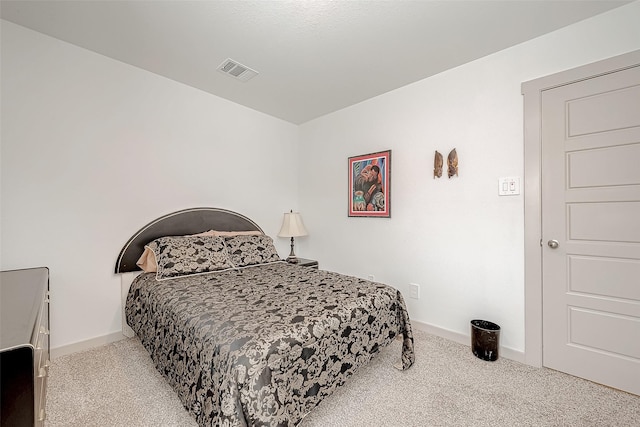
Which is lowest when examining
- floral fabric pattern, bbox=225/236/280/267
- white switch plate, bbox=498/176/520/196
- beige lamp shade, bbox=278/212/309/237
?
floral fabric pattern, bbox=225/236/280/267

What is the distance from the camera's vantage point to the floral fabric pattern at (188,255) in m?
2.24

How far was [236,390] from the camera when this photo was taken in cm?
109

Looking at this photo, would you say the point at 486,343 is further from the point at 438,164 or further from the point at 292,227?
the point at 292,227

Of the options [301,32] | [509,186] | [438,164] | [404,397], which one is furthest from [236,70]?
[404,397]

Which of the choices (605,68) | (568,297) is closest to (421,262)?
(568,297)

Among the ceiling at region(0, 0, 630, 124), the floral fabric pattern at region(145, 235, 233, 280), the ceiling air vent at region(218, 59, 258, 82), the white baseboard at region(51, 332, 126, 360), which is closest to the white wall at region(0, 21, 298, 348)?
the white baseboard at region(51, 332, 126, 360)

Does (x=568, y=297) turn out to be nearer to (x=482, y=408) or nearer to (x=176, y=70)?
(x=482, y=408)

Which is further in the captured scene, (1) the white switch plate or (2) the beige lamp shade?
(2) the beige lamp shade

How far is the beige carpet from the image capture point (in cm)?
148

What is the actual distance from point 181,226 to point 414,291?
2.50 m

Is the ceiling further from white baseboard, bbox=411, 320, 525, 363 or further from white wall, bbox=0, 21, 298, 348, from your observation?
white baseboard, bbox=411, 320, 525, 363

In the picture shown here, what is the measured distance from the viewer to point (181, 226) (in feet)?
8.96

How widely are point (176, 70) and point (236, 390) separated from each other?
108 inches

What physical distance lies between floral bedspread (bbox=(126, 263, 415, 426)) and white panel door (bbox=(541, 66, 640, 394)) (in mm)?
1153
